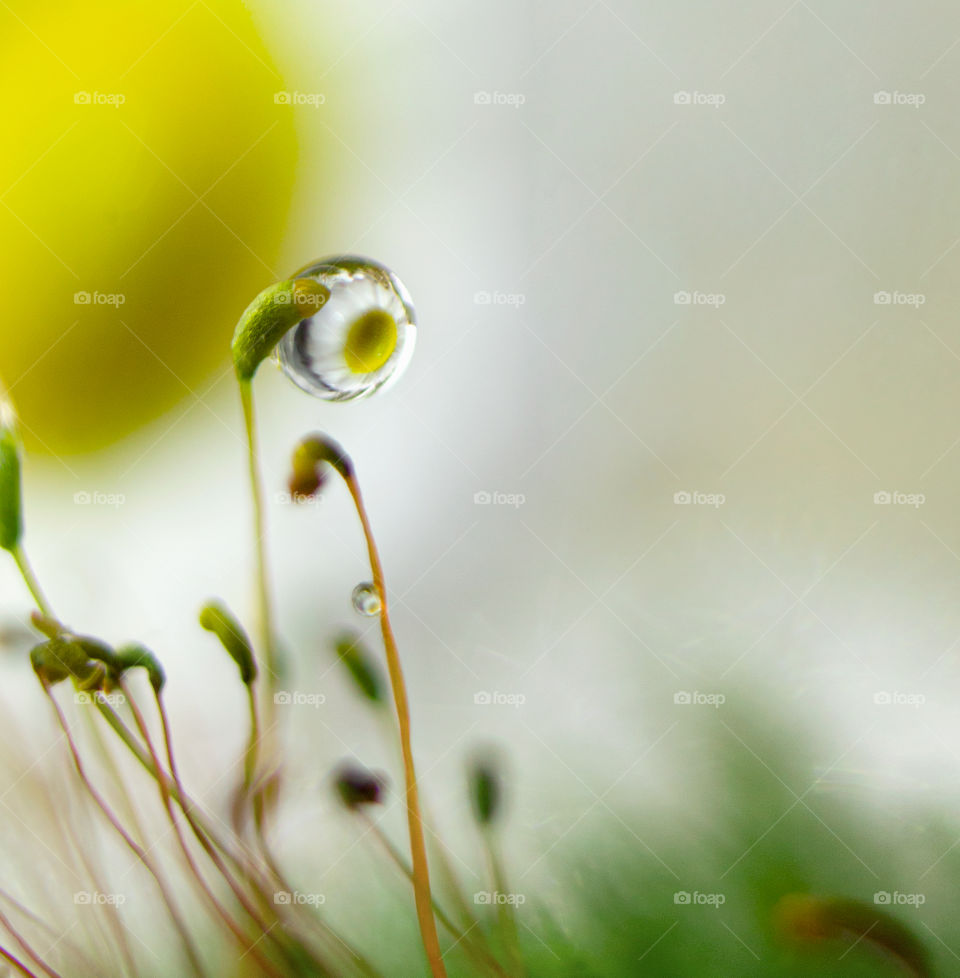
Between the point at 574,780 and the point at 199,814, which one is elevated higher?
the point at 574,780

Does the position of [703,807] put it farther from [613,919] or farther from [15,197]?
[15,197]

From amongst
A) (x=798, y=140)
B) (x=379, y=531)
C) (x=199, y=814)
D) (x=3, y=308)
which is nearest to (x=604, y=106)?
(x=798, y=140)

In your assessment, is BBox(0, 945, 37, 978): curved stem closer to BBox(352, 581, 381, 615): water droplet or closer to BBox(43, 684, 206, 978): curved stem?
BBox(43, 684, 206, 978): curved stem

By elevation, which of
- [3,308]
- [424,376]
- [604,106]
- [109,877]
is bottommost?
[109,877]

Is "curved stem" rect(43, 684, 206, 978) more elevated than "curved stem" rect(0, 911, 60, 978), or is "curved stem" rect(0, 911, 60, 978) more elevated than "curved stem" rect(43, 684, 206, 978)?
"curved stem" rect(43, 684, 206, 978)

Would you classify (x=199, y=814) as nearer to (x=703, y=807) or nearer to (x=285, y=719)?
(x=285, y=719)

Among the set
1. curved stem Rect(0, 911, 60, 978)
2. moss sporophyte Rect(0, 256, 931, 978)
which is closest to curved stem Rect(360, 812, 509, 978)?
moss sporophyte Rect(0, 256, 931, 978)
